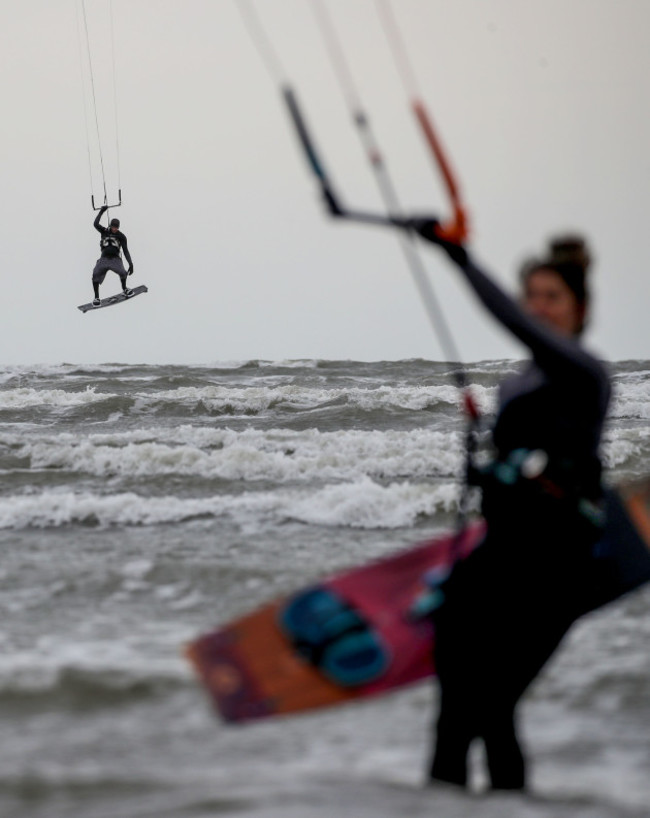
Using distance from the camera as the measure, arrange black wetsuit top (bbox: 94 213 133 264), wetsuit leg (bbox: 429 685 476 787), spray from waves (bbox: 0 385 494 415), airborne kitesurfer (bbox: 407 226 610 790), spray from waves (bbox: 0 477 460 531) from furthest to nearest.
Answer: spray from waves (bbox: 0 385 494 415) → black wetsuit top (bbox: 94 213 133 264) → spray from waves (bbox: 0 477 460 531) → wetsuit leg (bbox: 429 685 476 787) → airborne kitesurfer (bbox: 407 226 610 790)

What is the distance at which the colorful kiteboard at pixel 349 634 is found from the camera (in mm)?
2768

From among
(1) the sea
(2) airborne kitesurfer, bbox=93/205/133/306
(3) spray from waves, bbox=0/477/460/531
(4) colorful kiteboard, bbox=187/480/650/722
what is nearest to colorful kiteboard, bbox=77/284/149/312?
(2) airborne kitesurfer, bbox=93/205/133/306

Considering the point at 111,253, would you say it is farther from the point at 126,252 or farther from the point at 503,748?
the point at 503,748

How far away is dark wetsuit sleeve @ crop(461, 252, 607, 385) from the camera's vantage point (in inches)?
94.0

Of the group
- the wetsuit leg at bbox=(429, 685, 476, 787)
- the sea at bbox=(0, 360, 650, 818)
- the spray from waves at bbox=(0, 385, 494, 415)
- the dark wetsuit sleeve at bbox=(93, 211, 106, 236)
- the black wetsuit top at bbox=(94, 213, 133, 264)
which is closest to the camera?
the wetsuit leg at bbox=(429, 685, 476, 787)

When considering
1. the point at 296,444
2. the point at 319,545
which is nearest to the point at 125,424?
the point at 296,444

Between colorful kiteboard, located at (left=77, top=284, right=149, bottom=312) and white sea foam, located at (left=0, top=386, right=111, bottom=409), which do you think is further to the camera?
white sea foam, located at (left=0, top=386, right=111, bottom=409)

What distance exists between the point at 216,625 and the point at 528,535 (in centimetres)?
321

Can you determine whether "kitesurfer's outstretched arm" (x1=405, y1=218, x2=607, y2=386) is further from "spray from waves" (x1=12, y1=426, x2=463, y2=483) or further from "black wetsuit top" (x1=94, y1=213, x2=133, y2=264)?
"black wetsuit top" (x1=94, y1=213, x2=133, y2=264)

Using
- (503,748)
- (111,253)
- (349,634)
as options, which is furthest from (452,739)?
(111,253)

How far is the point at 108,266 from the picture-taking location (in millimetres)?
16578

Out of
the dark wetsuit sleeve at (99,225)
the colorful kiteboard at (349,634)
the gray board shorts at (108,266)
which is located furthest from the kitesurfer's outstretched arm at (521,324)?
the gray board shorts at (108,266)

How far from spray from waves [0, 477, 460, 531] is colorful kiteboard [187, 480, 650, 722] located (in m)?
5.45

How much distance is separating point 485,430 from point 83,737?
1102 centimetres
